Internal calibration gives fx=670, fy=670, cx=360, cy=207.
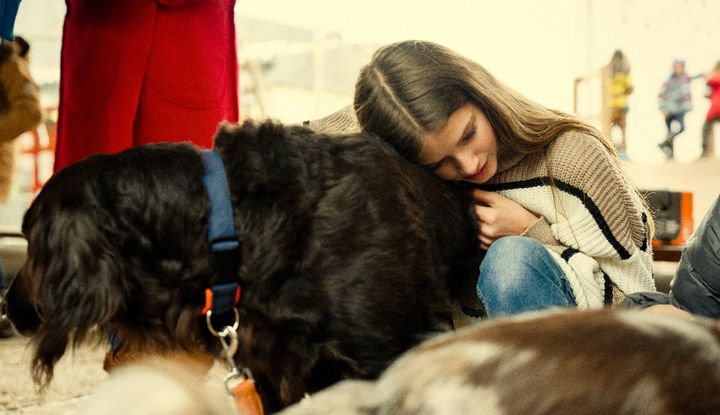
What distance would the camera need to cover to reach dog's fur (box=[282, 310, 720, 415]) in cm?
39

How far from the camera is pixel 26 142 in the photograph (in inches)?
148

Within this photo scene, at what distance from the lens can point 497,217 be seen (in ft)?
4.68

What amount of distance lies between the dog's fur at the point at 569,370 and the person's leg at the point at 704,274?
70cm

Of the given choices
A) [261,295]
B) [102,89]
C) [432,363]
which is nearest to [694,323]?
[432,363]

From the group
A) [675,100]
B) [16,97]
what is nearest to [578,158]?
[16,97]

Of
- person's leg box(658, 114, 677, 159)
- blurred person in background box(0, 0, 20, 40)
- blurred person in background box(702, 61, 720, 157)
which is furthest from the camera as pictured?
person's leg box(658, 114, 677, 159)

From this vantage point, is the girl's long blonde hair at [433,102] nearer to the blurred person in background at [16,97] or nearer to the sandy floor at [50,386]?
the sandy floor at [50,386]

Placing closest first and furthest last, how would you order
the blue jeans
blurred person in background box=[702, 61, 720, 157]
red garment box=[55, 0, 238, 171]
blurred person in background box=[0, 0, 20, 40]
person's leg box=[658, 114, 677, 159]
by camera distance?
1. the blue jeans
2. blurred person in background box=[0, 0, 20, 40]
3. red garment box=[55, 0, 238, 171]
4. blurred person in background box=[702, 61, 720, 157]
5. person's leg box=[658, 114, 677, 159]

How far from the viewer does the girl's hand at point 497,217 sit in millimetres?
1428

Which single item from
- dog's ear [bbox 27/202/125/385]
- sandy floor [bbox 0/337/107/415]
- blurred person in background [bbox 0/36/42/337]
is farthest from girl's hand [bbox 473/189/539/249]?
blurred person in background [bbox 0/36/42/337]

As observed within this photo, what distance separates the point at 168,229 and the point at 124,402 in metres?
0.66

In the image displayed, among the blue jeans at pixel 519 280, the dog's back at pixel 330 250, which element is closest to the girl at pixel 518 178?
the blue jeans at pixel 519 280

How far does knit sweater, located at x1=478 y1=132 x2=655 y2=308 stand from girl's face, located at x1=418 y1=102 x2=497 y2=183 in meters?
0.08

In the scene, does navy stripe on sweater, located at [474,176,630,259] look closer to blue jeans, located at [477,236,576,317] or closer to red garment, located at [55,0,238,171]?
blue jeans, located at [477,236,576,317]
